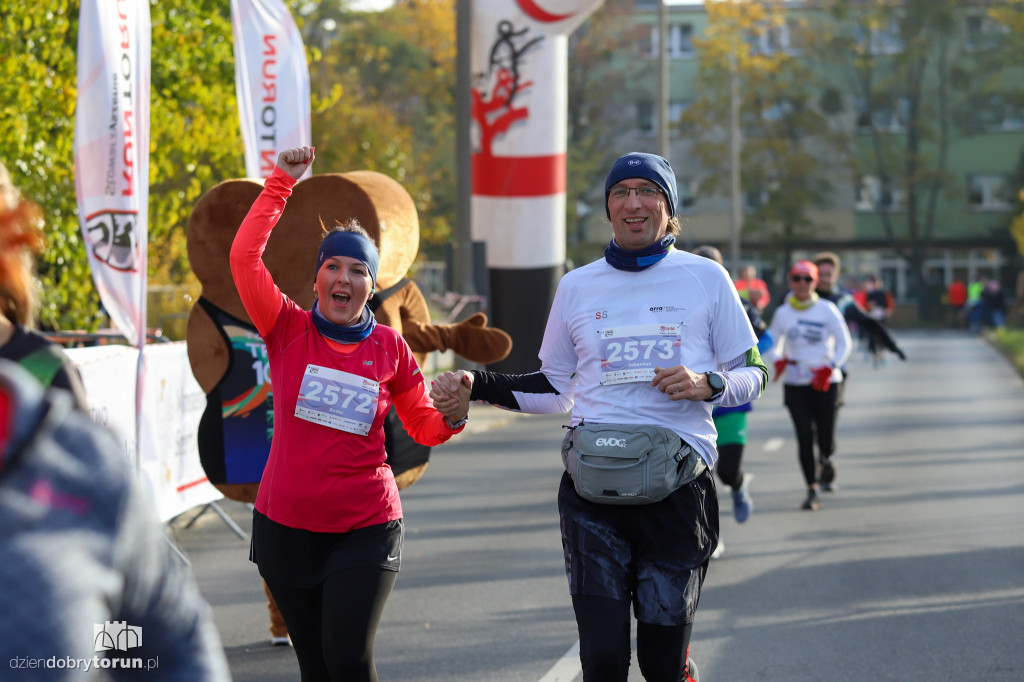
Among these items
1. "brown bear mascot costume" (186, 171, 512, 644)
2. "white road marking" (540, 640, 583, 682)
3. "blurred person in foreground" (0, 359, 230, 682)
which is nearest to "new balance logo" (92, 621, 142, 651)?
"blurred person in foreground" (0, 359, 230, 682)

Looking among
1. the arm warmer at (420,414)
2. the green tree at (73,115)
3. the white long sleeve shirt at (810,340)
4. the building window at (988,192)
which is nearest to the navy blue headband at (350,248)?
the arm warmer at (420,414)

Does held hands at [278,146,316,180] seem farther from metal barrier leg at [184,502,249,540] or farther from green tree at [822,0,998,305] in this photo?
green tree at [822,0,998,305]

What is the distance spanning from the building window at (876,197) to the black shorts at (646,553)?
58.5 metres

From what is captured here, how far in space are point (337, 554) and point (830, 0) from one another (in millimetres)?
58910

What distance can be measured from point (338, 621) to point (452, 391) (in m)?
0.77

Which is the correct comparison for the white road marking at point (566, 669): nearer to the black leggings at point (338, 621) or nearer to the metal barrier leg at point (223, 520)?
the black leggings at point (338, 621)

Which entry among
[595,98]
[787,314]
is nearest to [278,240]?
[787,314]

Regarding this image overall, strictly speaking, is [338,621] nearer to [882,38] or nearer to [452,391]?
[452,391]

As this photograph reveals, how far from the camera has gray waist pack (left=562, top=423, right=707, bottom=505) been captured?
152 inches

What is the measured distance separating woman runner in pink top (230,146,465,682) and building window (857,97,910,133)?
57713 millimetres

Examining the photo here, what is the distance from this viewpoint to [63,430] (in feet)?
5.50

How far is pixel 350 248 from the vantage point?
4.24 metres

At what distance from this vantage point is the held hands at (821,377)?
10.4 metres

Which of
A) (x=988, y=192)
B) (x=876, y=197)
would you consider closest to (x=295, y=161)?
(x=876, y=197)
